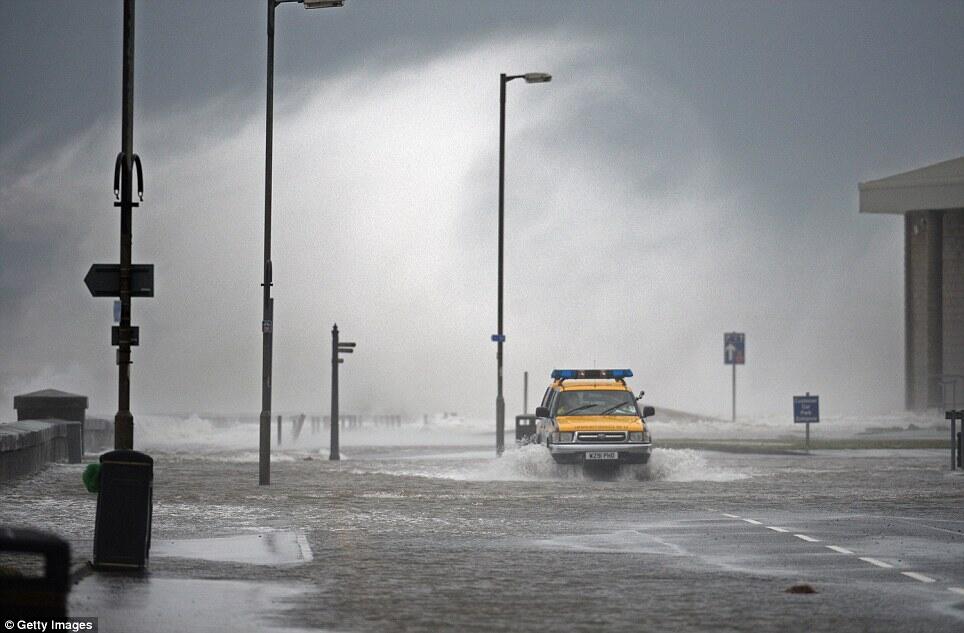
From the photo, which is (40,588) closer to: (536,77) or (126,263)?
(126,263)

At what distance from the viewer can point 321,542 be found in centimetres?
1764

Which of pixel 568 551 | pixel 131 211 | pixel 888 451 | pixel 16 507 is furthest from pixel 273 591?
pixel 888 451

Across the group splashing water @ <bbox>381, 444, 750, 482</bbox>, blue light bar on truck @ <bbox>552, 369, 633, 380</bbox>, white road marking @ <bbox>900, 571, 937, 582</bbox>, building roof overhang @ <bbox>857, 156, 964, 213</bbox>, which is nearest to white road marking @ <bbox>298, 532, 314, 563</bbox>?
white road marking @ <bbox>900, 571, 937, 582</bbox>

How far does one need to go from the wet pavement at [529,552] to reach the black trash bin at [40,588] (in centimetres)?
356

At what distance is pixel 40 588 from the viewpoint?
7441mm

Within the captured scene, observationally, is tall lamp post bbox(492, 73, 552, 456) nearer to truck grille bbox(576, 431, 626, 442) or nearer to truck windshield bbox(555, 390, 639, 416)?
truck windshield bbox(555, 390, 639, 416)

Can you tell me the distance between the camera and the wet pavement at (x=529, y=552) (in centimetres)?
1178

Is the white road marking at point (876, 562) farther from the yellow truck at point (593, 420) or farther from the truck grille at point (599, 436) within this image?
the truck grille at point (599, 436)

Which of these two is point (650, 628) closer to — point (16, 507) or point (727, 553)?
point (727, 553)

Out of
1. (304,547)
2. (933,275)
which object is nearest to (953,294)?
(933,275)

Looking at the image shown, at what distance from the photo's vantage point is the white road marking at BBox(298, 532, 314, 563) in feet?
52.2

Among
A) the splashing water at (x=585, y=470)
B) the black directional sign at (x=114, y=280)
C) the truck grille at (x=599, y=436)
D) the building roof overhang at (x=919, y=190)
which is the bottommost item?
the splashing water at (x=585, y=470)

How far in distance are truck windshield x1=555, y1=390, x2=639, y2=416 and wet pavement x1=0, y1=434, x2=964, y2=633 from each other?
4.28 feet

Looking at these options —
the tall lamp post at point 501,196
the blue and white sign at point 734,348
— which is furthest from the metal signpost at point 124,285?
the blue and white sign at point 734,348
